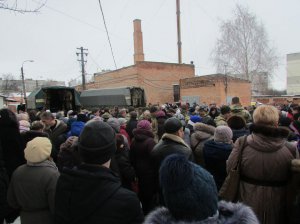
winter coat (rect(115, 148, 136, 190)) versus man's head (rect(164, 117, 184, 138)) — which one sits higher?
man's head (rect(164, 117, 184, 138))

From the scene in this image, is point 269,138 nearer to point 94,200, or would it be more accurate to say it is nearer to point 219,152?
point 219,152

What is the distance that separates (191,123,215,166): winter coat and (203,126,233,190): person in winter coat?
619mm

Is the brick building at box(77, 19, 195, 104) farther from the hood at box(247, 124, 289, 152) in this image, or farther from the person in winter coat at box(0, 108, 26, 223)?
the hood at box(247, 124, 289, 152)

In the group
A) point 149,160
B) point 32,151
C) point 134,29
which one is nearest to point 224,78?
point 134,29

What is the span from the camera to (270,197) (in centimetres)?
304

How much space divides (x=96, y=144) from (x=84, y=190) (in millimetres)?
337

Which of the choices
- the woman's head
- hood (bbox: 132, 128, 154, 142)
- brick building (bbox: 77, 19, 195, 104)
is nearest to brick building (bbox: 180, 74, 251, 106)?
brick building (bbox: 77, 19, 195, 104)

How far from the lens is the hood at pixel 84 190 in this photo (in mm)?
1936

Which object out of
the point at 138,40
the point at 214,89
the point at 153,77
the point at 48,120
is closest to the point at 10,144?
the point at 48,120

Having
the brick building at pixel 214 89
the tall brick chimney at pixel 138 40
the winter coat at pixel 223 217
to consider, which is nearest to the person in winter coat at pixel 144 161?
the winter coat at pixel 223 217

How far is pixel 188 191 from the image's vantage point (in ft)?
5.01

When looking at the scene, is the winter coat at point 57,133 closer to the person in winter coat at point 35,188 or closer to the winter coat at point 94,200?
the person in winter coat at point 35,188

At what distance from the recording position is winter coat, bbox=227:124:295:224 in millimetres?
2998

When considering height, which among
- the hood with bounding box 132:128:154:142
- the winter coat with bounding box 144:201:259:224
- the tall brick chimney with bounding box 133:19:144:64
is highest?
the tall brick chimney with bounding box 133:19:144:64
